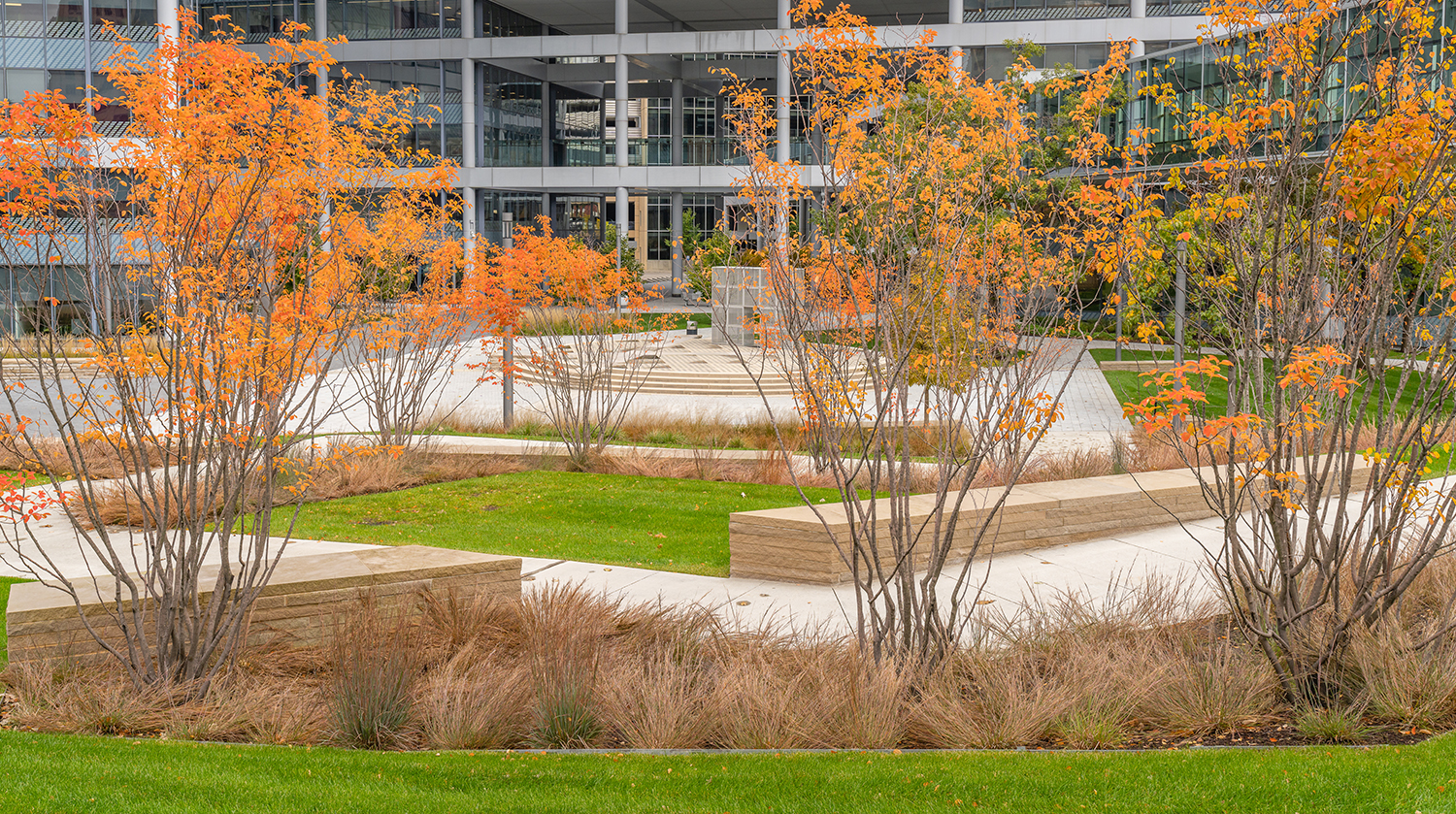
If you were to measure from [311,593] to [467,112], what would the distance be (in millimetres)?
42525

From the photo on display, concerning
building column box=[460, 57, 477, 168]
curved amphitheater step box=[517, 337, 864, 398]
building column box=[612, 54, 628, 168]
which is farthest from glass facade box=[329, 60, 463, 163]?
curved amphitheater step box=[517, 337, 864, 398]

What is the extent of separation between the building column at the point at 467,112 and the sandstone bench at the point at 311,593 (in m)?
41.4

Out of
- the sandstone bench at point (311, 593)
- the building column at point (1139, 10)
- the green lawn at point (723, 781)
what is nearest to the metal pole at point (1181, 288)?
the green lawn at point (723, 781)

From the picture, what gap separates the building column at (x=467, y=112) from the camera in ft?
154

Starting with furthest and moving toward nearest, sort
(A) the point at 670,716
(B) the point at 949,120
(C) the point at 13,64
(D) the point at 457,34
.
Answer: (D) the point at 457,34, (C) the point at 13,64, (B) the point at 949,120, (A) the point at 670,716

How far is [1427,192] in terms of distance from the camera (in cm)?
569

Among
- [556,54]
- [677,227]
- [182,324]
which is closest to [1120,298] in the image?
[182,324]

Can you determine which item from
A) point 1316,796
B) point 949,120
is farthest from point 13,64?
point 1316,796

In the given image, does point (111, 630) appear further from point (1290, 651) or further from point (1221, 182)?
point (1221, 182)

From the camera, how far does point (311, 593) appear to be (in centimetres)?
720

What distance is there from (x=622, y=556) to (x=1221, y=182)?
541 centimetres

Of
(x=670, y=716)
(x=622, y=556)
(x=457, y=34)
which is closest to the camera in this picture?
(x=670, y=716)

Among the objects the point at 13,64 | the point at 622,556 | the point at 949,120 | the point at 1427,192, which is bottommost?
the point at 622,556

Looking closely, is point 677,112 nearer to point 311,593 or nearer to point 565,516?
point 565,516
